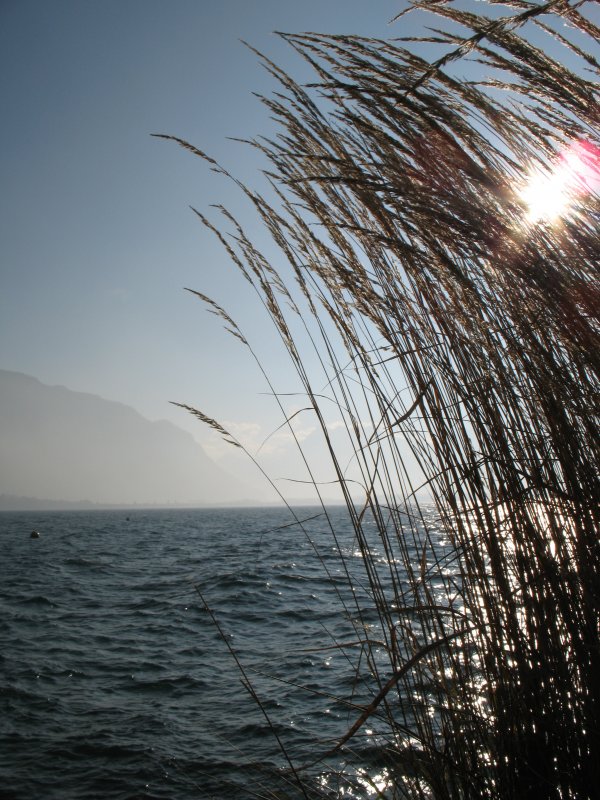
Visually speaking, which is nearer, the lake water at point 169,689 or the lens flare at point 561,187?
the lens flare at point 561,187

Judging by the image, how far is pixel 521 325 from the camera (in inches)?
56.6

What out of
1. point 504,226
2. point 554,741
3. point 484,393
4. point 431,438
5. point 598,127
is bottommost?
point 554,741

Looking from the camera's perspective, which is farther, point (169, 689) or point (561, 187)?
point (169, 689)

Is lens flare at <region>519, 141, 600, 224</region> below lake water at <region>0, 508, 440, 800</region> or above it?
above

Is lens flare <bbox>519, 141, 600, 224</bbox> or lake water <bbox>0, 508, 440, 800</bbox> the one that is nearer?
lens flare <bbox>519, 141, 600, 224</bbox>

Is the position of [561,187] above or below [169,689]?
above

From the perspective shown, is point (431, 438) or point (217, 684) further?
point (217, 684)

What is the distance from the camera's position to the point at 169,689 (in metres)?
6.62

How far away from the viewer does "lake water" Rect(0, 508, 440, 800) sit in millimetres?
4445

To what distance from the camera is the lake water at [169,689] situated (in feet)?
14.6

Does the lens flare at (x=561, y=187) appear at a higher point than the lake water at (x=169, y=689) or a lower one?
higher

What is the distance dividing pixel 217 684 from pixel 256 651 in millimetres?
920

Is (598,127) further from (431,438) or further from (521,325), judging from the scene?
(431,438)

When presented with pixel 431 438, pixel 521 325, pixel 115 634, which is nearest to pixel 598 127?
pixel 521 325
